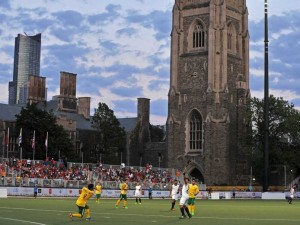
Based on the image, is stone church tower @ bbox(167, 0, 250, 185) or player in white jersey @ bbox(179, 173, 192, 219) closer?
player in white jersey @ bbox(179, 173, 192, 219)

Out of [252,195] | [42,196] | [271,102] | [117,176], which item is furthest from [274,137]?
[42,196]

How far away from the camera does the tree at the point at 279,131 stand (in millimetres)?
93062

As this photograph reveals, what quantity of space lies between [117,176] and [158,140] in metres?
51.0

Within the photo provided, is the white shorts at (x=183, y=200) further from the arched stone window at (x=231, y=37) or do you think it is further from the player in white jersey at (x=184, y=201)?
the arched stone window at (x=231, y=37)

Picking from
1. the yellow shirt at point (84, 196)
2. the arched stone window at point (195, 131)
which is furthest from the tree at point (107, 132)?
the yellow shirt at point (84, 196)

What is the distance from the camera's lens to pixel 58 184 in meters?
61.7

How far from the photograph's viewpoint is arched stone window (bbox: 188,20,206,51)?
344ft

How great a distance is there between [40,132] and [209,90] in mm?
26291

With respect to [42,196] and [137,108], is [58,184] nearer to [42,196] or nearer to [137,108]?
[42,196]

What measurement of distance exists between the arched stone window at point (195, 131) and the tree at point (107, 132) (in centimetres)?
1105

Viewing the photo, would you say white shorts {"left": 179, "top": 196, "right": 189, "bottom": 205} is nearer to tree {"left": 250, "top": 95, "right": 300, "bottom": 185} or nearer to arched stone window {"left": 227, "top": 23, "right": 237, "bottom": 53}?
tree {"left": 250, "top": 95, "right": 300, "bottom": 185}

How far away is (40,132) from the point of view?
94.7 meters

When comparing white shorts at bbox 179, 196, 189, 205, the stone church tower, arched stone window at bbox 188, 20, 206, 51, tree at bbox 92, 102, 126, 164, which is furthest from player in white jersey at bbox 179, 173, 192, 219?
arched stone window at bbox 188, 20, 206, 51

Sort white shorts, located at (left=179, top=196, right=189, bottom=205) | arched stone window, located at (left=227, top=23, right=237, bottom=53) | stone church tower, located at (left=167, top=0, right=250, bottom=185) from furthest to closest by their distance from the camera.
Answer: arched stone window, located at (left=227, top=23, right=237, bottom=53)
stone church tower, located at (left=167, top=0, right=250, bottom=185)
white shorts, located at (left=179, top=196, right=189, bottom=205)
